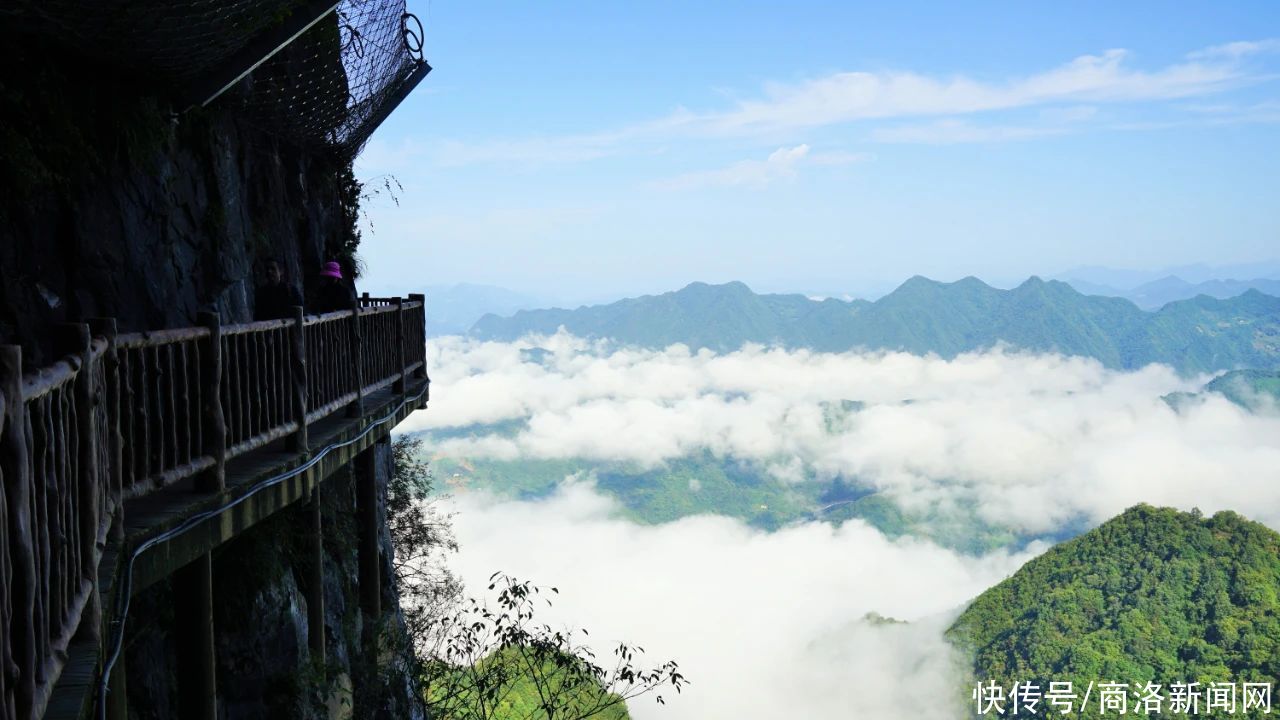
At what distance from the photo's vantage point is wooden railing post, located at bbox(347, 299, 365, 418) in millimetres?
9133

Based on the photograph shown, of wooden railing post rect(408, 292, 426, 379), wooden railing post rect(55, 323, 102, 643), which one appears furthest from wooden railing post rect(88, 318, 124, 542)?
wooden railing post rect(408, 292, 426, 379)

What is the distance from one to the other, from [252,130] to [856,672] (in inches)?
6240

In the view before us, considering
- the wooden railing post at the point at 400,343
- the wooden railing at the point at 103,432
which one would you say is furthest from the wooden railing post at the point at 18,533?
the wooden railing post at the point at 400,343

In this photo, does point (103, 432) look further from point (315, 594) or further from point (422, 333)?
point (422, 333)

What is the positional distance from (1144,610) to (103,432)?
119 meters

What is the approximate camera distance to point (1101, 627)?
105 metres

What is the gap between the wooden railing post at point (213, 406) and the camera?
5520 mm

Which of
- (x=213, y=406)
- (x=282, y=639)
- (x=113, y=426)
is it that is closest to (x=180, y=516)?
(x=213, y=406)

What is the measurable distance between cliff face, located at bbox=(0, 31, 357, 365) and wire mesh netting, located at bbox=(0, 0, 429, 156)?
0.99 feet

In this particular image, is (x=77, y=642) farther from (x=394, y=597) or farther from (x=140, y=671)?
(x=394, y=597)

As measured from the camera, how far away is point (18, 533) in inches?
99.7

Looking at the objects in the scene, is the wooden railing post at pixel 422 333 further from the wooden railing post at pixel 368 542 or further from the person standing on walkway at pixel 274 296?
the person standing on walkway at pixel 274 296

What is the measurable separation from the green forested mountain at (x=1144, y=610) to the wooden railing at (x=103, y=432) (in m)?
98.2

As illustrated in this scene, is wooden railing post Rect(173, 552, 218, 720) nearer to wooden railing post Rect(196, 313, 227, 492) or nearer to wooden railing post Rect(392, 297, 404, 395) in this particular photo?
wooden railing post Rect(196, 313, 227, 492)
